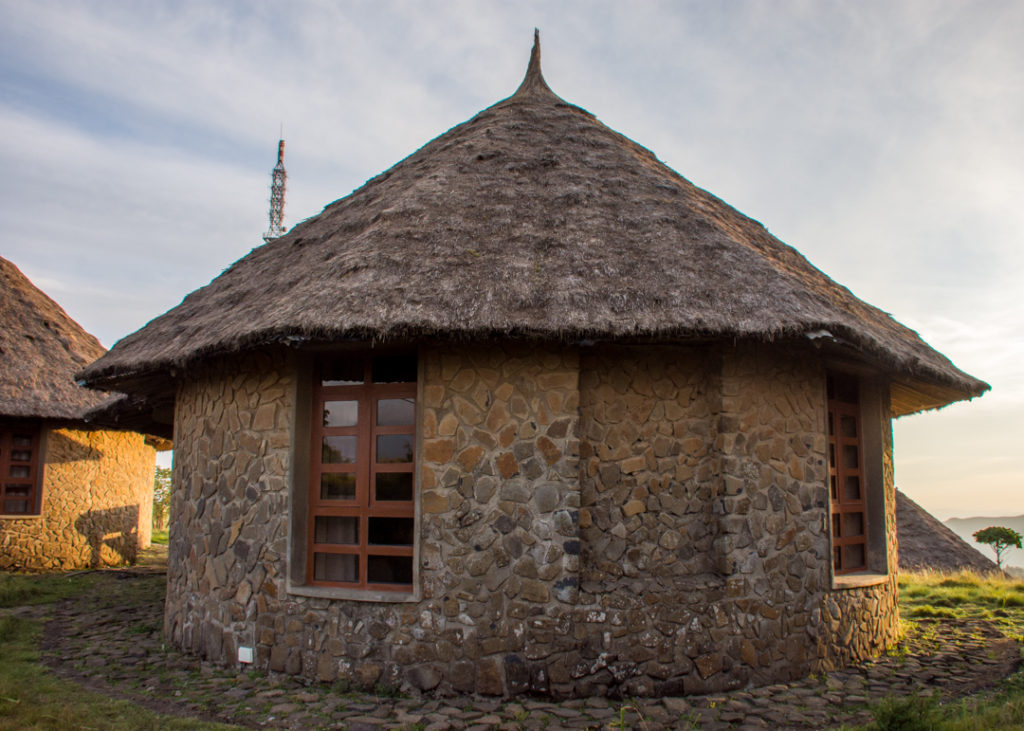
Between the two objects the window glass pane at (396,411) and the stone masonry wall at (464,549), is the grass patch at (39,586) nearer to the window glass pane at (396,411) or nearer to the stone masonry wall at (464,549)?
the stone masonry wall at (464,549)

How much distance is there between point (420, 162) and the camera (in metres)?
8.58

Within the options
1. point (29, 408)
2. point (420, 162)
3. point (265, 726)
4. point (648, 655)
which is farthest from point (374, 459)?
point (29, 408)

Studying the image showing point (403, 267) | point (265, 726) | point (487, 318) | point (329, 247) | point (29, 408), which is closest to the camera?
point (265, 726)

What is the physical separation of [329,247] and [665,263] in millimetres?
3152

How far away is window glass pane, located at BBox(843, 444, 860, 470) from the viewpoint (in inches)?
301

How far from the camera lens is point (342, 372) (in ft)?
21.0

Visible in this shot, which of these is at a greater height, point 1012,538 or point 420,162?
point 420,162

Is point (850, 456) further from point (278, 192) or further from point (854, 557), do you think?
point (278, 192)

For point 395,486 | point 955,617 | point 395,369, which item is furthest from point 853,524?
→ point 395,369

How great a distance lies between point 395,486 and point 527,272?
2036 mm

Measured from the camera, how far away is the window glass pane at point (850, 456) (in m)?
7.63

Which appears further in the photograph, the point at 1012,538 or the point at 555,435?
the point at 1012,538

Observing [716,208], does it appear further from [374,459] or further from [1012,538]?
[1012,538]

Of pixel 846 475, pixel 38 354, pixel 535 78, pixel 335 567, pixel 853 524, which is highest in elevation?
pixel 535 78
